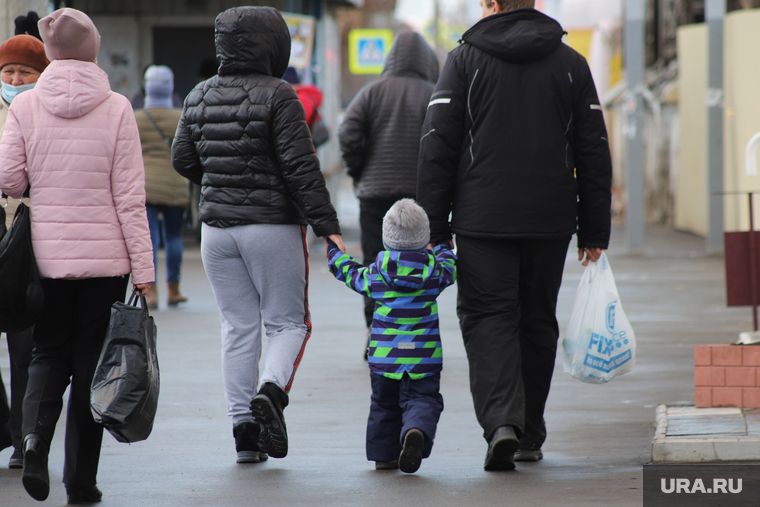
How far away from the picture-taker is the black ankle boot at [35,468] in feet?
13.7

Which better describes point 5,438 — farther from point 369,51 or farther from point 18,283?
point 369,51

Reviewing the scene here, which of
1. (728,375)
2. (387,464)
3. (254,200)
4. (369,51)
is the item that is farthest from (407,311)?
(369,51)

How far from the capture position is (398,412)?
4859 mm

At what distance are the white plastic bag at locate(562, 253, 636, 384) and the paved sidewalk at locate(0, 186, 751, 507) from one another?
0.40 metres

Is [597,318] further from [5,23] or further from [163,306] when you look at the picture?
[163,306]

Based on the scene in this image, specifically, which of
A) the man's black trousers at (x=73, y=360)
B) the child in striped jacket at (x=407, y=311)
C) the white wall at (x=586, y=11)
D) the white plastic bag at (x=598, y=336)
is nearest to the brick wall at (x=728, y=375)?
the white plastic bag at (x=598, y=336)

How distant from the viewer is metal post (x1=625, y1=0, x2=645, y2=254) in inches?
588

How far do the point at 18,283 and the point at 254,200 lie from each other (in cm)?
111

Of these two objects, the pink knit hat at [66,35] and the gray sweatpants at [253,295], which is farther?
the gray sweatpants at [253,295]

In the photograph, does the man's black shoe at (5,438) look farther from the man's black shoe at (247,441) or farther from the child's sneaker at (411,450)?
the child's sneaker at (411,450)

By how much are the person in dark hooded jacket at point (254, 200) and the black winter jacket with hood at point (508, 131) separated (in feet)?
1.77

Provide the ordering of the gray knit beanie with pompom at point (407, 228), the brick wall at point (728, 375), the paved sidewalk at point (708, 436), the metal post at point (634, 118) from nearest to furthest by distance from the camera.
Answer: the gray knit beanie with pompom at point (407, 228) < the paved sidewalk at point (708, 436) < the brick wall at point (728, 375) < the metal post at point (634, 118)

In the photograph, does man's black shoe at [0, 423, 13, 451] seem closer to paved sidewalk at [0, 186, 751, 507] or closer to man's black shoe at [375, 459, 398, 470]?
paved sidewalk at [0, 186, 751, 507]

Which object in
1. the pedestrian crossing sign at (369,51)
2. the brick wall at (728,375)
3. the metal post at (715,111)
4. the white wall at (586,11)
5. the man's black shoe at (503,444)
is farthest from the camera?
the white wall at (586,11)
